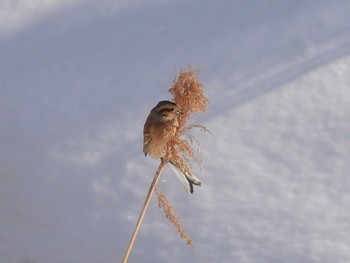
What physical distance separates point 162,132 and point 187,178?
5.3 inches

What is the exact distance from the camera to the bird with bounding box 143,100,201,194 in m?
1.00

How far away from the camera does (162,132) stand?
1031 millimetres

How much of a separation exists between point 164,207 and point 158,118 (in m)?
0.18

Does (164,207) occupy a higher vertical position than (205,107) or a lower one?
lower

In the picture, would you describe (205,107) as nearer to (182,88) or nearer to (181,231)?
(182,88)

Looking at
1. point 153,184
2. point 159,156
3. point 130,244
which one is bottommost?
point 130,244

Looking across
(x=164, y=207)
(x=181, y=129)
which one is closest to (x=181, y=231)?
(x=164, y=207)

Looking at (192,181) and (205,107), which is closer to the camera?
(205,107)

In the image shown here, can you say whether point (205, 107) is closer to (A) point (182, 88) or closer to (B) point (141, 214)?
(A) point (182, 88)

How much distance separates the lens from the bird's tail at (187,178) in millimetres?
1063

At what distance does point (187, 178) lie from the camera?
3.62 ft

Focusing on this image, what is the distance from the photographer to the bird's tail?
1.06 meters

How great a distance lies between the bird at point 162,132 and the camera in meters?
1.00

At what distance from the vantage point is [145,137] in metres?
1.08
